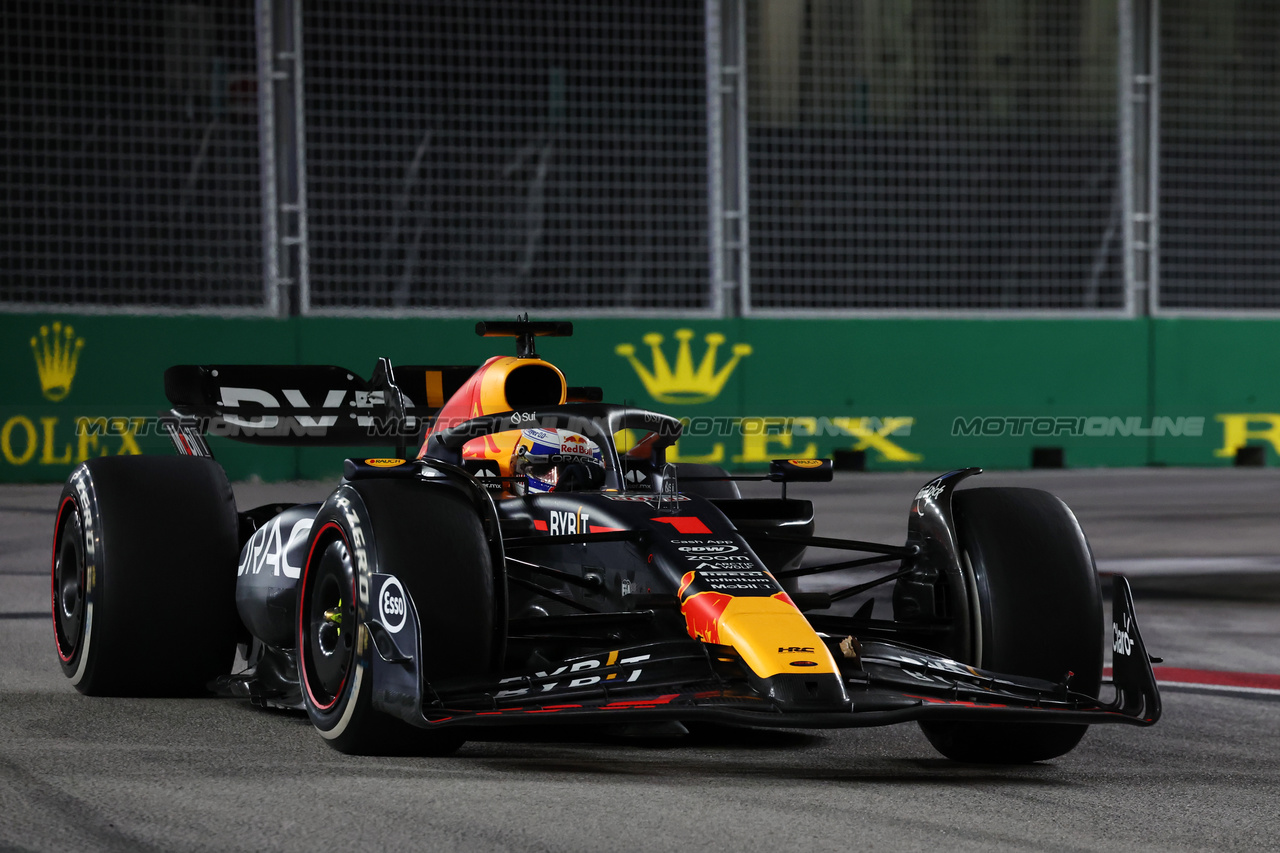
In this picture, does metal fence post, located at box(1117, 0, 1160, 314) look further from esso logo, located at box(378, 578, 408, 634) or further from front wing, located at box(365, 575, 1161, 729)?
esso logo, located at box(378, 578, 408, 634)

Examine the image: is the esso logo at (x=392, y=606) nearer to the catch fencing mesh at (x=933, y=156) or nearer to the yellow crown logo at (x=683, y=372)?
the yellow crown logo at (x=683, y=372)

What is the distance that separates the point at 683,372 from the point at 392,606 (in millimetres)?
11019

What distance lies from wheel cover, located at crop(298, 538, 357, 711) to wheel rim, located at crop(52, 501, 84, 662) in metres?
1.32

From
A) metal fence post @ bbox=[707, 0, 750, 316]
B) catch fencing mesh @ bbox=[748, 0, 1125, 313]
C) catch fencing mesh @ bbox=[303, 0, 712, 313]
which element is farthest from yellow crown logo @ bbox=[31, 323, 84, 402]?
catch fencing mesh @ bbox=[748, 0, 1125, 313]

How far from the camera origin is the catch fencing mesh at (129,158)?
45.1 ft

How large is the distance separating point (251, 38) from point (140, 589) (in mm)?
9747

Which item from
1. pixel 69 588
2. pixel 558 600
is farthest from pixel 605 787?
pixel 69 588

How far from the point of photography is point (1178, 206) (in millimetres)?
16375

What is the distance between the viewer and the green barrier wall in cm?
1395

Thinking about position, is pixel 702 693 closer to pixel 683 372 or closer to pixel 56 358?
pixel 56 358

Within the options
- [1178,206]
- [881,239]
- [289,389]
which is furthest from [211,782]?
[1178,206]

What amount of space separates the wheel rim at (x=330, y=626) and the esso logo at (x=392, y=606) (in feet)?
0.47

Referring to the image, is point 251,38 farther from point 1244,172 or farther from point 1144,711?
point 1144,711

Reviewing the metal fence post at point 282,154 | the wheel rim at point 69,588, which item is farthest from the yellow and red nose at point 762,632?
the metal fence post at point 282,154
